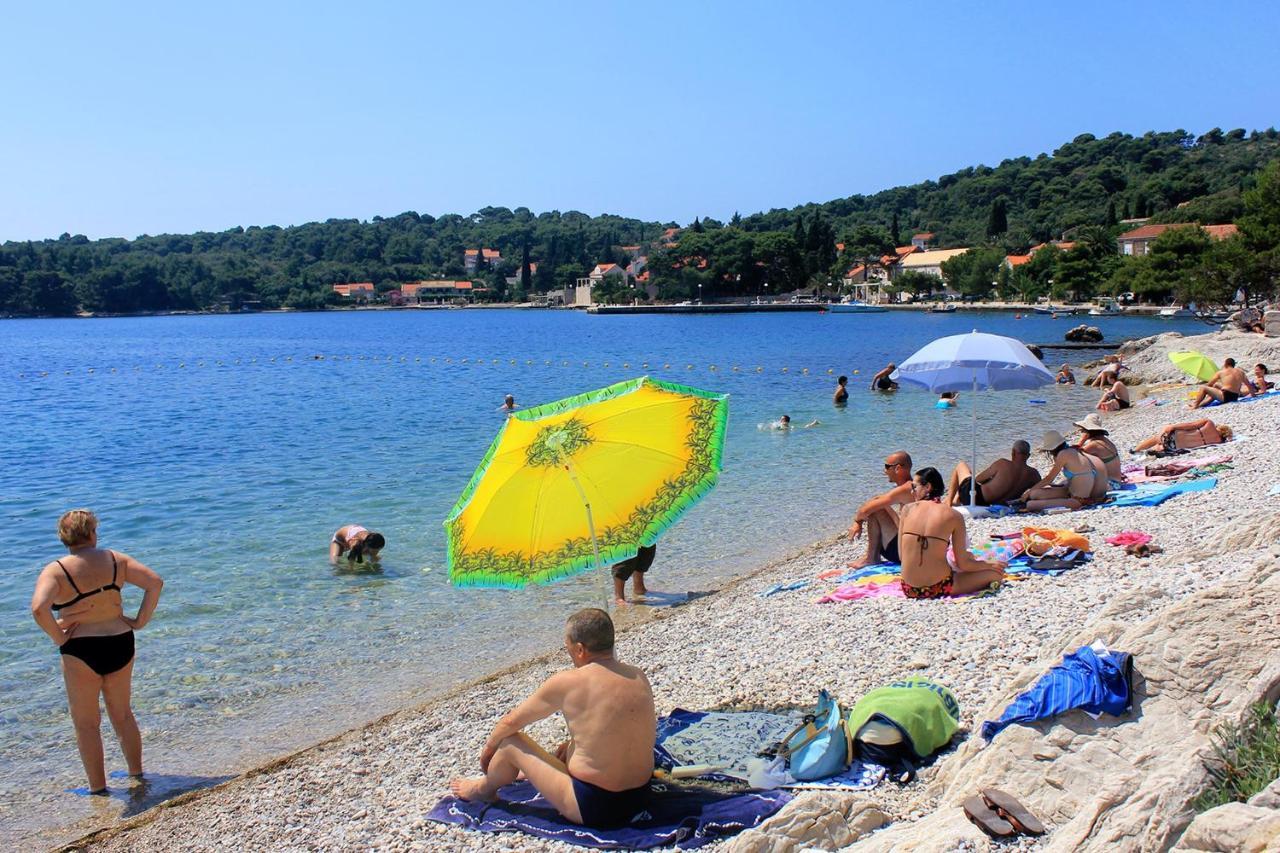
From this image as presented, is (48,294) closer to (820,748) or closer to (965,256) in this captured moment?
(965,256)

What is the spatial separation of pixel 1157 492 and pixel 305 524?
11434 millimetres

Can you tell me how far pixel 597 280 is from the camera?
169625mm

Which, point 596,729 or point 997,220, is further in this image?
point 997,220

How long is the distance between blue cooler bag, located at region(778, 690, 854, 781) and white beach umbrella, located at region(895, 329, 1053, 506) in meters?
6.52

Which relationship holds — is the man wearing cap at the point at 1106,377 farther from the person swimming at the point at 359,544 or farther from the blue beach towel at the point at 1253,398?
the person swimming at the point at 359,544

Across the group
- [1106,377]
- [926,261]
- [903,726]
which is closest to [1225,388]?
[1106,377]

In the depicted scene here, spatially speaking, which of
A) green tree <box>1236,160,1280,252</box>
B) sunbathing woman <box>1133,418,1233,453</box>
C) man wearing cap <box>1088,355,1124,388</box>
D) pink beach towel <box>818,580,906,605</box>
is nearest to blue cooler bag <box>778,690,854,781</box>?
pink beach towel <box>818,580,906,605</box>

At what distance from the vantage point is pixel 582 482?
5945 millimetres

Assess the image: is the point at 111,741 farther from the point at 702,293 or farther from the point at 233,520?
the point at 702,293

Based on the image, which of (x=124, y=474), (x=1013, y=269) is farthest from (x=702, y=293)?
(x=124, y=474)

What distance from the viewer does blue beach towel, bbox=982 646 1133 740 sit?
4.14 m

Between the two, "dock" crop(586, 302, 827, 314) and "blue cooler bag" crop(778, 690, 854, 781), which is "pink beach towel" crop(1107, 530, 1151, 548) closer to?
"blue cooler bag" crop(778, 690, 854, 781)

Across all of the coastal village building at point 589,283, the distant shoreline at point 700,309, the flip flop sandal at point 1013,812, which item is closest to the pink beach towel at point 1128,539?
the flip flop sandal at point 1013,812

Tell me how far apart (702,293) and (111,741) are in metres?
141
